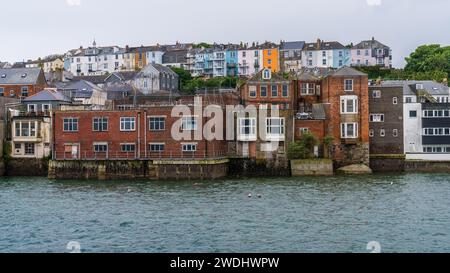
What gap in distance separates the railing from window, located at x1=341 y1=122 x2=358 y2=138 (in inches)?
465

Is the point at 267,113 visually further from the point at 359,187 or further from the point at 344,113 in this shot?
the point at 359,187

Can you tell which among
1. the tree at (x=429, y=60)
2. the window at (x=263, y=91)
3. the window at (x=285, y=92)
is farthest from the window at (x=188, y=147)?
the tree at (x=429, y=60)

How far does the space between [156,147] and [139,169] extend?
2.50 m

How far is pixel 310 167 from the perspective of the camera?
5650cm

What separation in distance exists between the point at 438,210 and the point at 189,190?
56.8 feet

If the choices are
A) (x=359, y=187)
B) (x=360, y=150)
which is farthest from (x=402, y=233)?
(x=360, y=150)

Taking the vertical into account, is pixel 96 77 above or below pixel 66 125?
above

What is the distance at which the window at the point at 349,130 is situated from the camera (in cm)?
6062

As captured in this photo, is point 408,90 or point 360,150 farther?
point 408,90

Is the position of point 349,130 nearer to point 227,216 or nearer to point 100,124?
point 100,124

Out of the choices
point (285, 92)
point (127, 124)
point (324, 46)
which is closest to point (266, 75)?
point (285, 92)

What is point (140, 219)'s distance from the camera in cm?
3256

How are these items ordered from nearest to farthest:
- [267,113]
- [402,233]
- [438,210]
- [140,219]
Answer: [402,233], [140,219], [438,210], [267,113]

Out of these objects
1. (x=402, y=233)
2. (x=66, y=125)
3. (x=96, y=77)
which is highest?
(x=96, y=77)
